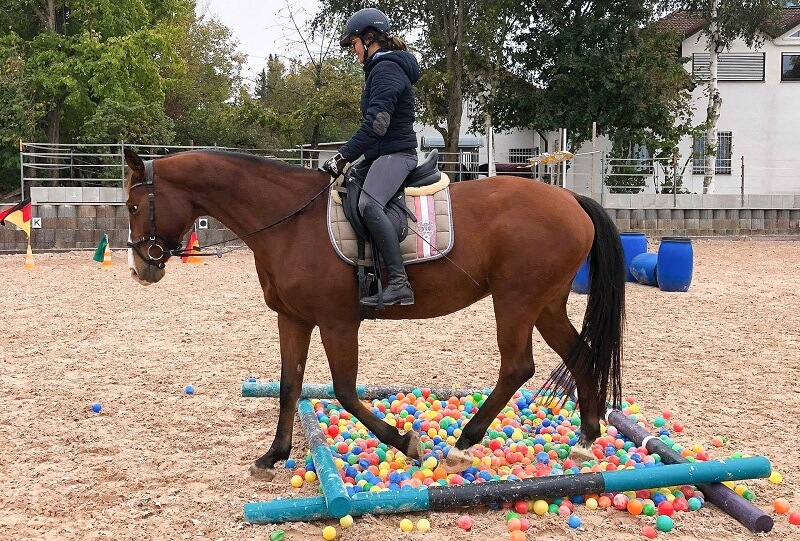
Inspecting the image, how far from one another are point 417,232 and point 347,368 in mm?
956

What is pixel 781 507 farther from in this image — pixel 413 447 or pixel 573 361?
pixel 413 447

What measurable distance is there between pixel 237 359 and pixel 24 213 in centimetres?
1010

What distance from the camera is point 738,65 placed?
30266 mm

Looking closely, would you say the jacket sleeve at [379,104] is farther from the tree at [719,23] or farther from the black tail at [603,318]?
the tree at [719,23]

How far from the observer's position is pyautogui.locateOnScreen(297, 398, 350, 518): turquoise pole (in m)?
3.64

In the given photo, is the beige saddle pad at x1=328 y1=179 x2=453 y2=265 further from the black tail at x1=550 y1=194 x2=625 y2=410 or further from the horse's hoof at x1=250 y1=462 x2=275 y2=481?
the horse's hoof at x1=250 y1=462 x2=275 y2=481

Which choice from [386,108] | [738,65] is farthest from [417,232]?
[738,65]

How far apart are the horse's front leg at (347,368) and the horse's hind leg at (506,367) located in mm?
424

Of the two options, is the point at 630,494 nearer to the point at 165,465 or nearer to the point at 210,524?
the point at 210,524

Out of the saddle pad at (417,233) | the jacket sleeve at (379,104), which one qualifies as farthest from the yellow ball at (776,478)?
the jacket sleeve at (379,104)

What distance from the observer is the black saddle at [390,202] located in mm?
4375

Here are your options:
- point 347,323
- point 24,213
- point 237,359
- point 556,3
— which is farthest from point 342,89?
point 347,323

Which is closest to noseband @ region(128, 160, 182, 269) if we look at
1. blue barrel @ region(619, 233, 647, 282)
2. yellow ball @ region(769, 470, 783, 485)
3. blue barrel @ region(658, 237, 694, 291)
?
yellow ball @ region(769, 470, 783, 485)

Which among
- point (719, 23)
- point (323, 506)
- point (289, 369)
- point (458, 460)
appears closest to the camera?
point (323, 506)
